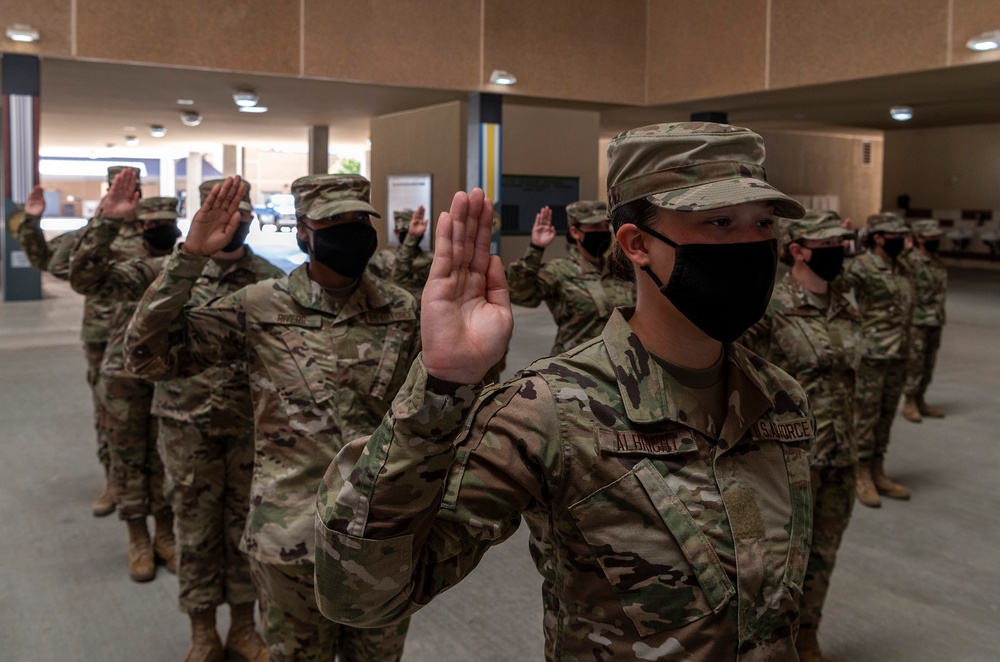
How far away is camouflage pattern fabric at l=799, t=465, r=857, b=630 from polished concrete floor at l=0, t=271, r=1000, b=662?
452mm

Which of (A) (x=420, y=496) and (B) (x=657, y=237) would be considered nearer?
(A) (x=420, y=496)

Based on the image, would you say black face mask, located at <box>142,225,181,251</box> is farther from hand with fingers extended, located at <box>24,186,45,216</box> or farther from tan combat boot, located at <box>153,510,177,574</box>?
tan combat boot, located at <box>153,510,177,574</box>

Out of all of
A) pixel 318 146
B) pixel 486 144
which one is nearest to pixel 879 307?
pixel 486 144

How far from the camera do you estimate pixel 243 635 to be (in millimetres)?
3684

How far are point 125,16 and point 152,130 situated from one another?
33.0ft

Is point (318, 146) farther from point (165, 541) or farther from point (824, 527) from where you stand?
point (824, 527)

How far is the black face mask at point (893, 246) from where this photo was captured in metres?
6.52

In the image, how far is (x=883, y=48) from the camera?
9992 millimetres

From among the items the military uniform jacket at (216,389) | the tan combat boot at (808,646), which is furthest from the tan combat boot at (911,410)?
the military uniform jacket at (216,389)

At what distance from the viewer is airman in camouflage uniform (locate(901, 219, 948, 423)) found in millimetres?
7543

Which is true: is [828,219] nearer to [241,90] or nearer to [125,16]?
[125,16]

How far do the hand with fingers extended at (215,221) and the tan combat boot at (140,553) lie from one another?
242cm

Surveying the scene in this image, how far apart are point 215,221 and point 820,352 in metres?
2.44

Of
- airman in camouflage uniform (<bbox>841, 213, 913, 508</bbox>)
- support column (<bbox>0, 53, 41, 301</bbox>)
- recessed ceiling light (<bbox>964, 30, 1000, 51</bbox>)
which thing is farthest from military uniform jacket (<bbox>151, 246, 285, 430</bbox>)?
recessed ceiling light (<bbox>964, 30, 1000, 51</bbox>)
